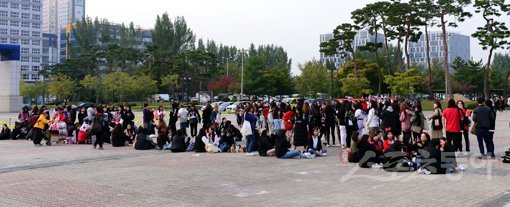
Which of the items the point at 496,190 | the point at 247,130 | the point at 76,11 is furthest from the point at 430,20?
the point at 76,11

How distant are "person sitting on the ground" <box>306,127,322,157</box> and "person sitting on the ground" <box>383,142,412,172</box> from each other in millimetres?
2609

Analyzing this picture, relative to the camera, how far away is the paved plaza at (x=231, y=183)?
744 cm

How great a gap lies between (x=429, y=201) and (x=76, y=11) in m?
199

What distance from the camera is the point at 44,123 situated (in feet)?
53.6

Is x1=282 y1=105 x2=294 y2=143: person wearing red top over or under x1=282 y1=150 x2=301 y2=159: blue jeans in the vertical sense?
over

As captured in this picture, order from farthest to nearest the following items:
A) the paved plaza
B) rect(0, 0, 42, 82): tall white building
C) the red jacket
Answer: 1. rect(0, 0, 42, 82): tall white building
2. the red jacket
3. the paved plaza

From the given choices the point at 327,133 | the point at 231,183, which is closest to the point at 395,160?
the point at 231,183

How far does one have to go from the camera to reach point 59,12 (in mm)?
187625

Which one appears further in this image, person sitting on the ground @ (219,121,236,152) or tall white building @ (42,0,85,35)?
tall white building @ (42,0,85,35)

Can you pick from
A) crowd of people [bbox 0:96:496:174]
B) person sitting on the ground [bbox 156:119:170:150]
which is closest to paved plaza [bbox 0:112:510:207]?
crowd of people [bbox 0:96:496:174]

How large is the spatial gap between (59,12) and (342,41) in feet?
A: 521

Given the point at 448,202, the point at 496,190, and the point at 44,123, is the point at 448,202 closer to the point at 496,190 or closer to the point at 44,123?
the point at 496,190

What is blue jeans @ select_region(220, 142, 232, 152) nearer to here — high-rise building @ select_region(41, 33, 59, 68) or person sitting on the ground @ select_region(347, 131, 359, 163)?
person sitting on the ground @ select_region(347, 131, 359, 163)

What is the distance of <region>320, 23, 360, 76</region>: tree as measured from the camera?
191 ft
